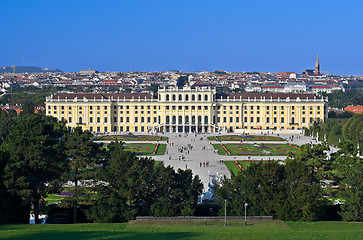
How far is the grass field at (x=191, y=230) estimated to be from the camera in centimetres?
2631

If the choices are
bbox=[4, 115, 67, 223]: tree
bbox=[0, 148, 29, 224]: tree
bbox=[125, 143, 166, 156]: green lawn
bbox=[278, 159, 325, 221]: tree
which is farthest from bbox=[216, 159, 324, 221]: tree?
bbox=[125, 143, 166, 156]: green lawn

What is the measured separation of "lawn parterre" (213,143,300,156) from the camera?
66812mm

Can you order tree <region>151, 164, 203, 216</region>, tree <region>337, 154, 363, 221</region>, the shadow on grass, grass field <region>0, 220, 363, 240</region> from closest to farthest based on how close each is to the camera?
the shadow on grass, grass field <region>0, 220, 363, 240</region>, tree <region>337, 154, 363, 221</region>, tree <region>151, 164, 203, 216</region>

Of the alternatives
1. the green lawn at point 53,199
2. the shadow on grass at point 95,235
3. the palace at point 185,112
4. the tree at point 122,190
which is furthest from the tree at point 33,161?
the palace at point 185,112

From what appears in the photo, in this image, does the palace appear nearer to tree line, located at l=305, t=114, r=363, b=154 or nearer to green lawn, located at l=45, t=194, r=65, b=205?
tree line, located at l=305, t=114, r=363, b=154

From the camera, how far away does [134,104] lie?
9775 cm

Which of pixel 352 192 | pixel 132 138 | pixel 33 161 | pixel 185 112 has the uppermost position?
pixel 185 112

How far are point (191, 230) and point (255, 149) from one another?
43981 mm

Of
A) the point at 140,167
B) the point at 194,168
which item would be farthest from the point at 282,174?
the point at 194,168

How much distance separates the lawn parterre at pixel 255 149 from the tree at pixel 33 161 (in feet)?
108

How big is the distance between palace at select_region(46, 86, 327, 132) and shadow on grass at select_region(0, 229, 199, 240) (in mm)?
69541

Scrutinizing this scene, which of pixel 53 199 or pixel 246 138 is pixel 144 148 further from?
pixel 53 199

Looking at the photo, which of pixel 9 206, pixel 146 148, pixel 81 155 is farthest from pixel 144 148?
pixel 9 206

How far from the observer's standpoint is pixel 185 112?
97938 mm
